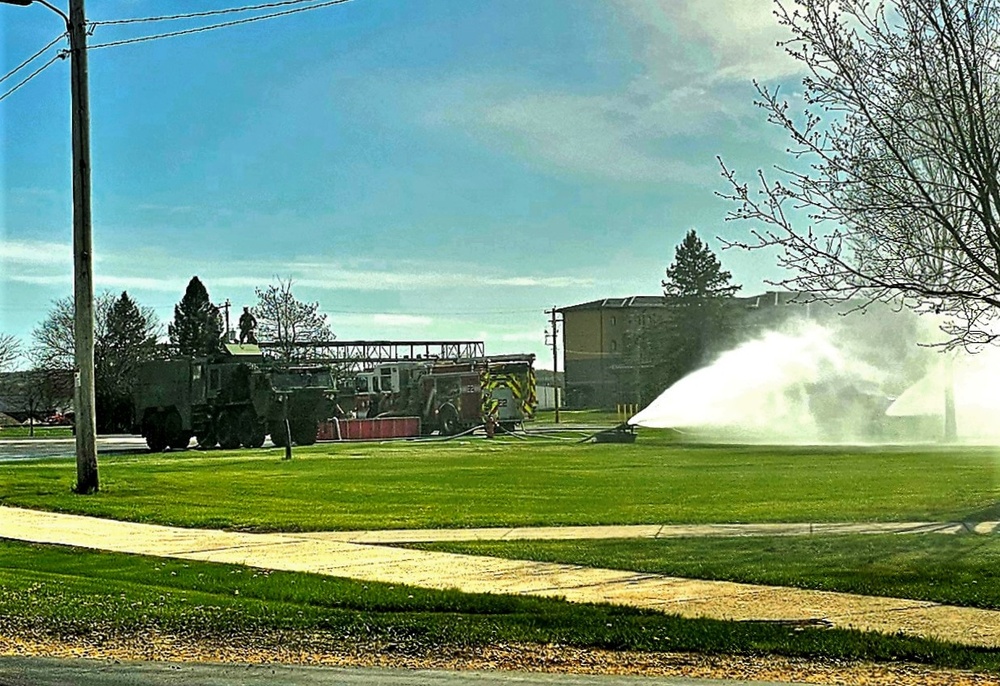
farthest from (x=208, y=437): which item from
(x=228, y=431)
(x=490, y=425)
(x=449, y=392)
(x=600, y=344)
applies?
(x=600, y=344)

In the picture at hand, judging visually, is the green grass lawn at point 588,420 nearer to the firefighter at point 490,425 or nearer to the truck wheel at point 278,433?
the firefighter at point 490,425

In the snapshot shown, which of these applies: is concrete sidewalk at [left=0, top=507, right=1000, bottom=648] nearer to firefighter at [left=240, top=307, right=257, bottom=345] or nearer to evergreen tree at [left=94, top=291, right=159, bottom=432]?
evergreen tree at [left=94, top=291, right=159, bottom=432]

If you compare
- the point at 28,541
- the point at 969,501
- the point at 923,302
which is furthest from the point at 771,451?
the point at 28,541

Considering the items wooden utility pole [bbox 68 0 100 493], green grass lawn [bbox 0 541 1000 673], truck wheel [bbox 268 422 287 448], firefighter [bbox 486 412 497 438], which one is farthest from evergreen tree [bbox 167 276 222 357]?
green grass lawn [bbox 0 541 1000 673]

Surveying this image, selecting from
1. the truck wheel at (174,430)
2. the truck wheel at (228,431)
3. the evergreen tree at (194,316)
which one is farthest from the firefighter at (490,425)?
the evergreen tree at (194,316)

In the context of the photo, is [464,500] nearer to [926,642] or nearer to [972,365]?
[926,642]

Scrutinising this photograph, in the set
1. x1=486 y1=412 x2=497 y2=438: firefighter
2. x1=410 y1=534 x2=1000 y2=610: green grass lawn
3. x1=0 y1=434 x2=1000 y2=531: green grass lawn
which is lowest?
x1=410 y1=534 x2=1000 y2=610: green grass lawn

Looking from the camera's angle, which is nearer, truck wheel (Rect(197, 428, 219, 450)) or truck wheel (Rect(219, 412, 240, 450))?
truck wheel (Rect(197, 428, 219, 450))

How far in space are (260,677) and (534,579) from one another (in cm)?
428

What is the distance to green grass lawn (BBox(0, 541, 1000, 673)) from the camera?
356 inches

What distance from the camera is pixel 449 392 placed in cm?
5088

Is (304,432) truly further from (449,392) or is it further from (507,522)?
(507,522)

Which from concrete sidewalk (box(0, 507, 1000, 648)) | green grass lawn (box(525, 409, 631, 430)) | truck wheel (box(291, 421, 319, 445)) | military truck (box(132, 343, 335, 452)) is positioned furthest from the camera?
green grass lawn (box(525, 409, 631, 430))

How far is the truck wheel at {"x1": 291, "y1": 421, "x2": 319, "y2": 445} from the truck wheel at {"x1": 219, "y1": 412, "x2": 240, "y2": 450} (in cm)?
210
